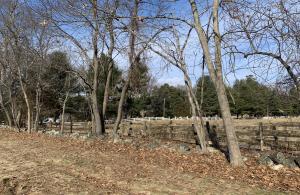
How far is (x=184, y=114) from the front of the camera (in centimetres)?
7988

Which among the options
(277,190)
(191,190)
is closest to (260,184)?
(277,190)

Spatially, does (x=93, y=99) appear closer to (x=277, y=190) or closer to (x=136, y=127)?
(x=136, y=127)

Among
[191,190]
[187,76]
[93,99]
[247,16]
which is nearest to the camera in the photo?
[191,190]

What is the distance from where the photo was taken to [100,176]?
9.79 meters

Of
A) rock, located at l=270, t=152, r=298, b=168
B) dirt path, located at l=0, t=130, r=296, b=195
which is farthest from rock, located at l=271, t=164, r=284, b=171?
dirt path, located at l=0, t=130, r=296, b=195

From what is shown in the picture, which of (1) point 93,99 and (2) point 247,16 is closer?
(2) point 247,16

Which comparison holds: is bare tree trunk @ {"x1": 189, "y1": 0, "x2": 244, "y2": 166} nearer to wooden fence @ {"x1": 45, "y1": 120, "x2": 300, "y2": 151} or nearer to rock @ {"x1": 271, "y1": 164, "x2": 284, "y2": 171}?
rock @ {"x1": 271, "y1": 164, "x2": 284, "y2": 171}

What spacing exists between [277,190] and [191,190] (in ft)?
5.59

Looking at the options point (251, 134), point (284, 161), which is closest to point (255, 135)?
point (251, 134)

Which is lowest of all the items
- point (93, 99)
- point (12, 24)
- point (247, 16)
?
point (93, 99)

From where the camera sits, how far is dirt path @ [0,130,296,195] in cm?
845

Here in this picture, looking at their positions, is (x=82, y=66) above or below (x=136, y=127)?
above

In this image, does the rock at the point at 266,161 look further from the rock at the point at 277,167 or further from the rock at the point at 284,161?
the rock at the point at 277,167

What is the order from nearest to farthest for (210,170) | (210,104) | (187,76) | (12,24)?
(210,170) < (187,76) < (12,24) < (210,104)
